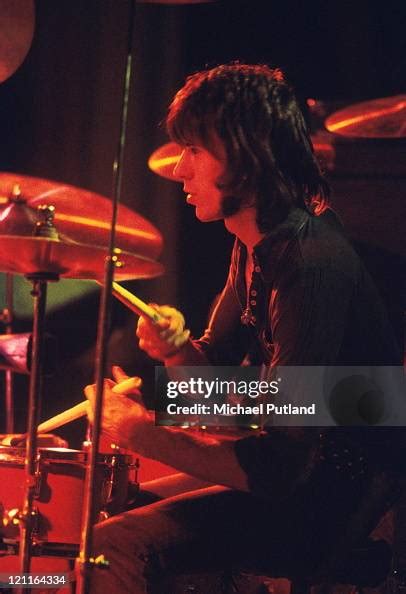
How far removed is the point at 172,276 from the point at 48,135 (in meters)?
0.83

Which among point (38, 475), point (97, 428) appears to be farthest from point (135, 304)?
point (38, 475)

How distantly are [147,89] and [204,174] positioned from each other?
2.01 meters

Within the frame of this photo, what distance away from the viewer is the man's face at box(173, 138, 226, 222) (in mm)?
1835

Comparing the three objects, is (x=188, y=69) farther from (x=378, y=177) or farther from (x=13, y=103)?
(x=378, y=177)

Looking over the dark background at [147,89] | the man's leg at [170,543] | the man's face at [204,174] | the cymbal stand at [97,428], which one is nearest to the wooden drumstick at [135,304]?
the cymbal stand at [97,428]

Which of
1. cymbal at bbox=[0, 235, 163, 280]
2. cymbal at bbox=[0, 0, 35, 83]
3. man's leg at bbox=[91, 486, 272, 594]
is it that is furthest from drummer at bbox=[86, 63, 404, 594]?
cymbal at bbox=[0, 0, 35, 83]

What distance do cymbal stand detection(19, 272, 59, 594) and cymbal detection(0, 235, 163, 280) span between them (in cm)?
4

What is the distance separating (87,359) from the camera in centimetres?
344

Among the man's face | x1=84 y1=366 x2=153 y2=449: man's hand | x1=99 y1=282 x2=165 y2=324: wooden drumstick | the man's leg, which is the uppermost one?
the man's face

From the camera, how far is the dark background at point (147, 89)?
3.38 metres

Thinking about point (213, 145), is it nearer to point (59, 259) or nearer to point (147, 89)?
point (59, 259)

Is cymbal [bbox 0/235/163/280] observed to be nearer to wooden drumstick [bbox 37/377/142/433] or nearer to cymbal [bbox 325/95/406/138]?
wooden drumstick [bbox 37/377/142/433]

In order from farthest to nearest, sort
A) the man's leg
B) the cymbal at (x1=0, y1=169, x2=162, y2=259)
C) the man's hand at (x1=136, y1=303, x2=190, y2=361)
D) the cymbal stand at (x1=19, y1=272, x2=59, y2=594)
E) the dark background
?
the dark background, the cymbal at (x1=0, y1=169, x2=162, y2=259), the man's hand at (x1=136, y1=303, x2=190, y2=361), the man's leg, the cymbal stand at (x1=19, y1=272, x2=59, y2=594)

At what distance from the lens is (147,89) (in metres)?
3.73
